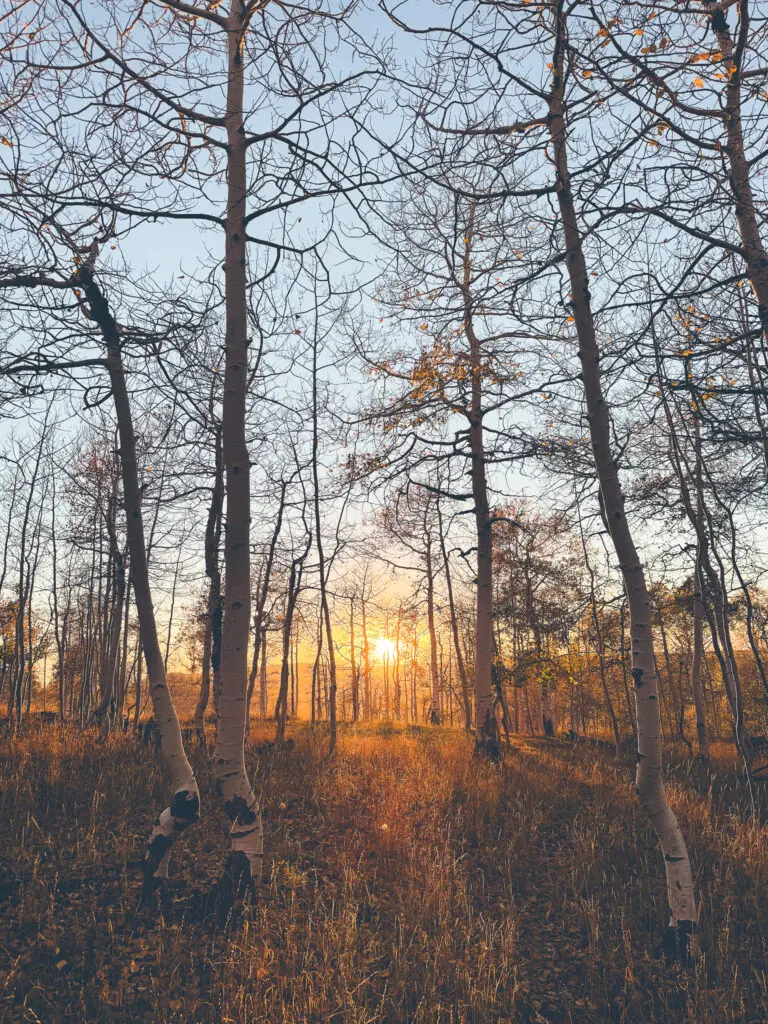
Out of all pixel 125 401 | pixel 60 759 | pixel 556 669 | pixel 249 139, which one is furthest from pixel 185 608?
pixel 249 139

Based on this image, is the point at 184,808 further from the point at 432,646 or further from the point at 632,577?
the point at 432,646

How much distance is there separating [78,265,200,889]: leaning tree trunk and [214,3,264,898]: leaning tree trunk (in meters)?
0.43

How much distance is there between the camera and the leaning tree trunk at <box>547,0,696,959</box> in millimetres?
3375

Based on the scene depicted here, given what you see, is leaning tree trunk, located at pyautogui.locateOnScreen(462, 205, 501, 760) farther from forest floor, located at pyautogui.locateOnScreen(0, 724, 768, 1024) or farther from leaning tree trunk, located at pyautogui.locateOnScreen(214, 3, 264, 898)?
leaning tree trunk, located at pyautogui.locateOnScreen(214, 3, 264, 898)

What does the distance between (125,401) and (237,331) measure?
4.08 feet

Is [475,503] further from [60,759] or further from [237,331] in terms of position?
[60,759]

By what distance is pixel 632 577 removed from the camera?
11.7 feet

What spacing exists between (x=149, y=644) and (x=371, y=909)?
2.77 m

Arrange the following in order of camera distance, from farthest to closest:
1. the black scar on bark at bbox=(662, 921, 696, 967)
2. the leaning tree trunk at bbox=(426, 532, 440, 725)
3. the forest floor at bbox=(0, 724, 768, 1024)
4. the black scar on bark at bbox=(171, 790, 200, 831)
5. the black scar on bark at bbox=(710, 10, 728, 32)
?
the leaning tree trunk at bbox=(426, 532, 440, 725), the black scar on bark at bbox=(710, 10, 728, 32), the black scar on bark at bbox=(171, 790, 200, 831), the black scar on bark at bbox=(662, 921, 696, 967), the forest floor at bbox=(0, 724, 768, 1024)

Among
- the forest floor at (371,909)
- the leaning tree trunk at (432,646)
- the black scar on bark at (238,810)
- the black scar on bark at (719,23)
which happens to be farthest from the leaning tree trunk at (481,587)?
the leaning tree trunk at (432,646)

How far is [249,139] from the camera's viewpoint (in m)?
4.33

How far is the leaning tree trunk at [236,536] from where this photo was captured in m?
3.64

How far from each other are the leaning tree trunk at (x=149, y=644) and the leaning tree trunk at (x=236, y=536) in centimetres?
43

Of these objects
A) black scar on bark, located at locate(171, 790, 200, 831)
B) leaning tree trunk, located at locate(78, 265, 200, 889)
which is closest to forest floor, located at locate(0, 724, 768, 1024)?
leaning tree trunk, located at locate(78, 265, 200, 889)
